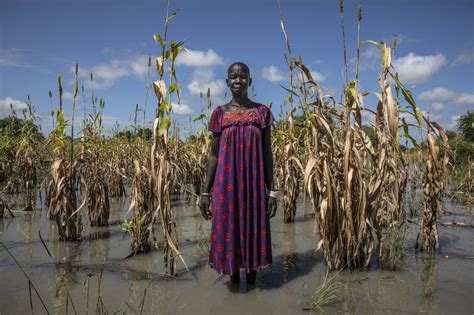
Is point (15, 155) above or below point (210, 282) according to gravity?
above

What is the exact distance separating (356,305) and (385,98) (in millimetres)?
1652

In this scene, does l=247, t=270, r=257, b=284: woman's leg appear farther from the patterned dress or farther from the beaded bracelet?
the beaded bracelet

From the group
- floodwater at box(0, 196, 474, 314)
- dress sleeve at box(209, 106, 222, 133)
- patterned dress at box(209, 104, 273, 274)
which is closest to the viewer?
floodwater at box(0, 196, 474, 314)

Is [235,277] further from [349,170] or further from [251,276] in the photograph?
[349,170]

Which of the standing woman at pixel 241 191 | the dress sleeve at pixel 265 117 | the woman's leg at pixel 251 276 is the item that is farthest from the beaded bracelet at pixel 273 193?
the woman's leg at pixel 251 276

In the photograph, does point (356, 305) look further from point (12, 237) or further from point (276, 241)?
point (12, 237)

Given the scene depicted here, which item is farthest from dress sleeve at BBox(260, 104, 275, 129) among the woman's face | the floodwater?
the floodwater

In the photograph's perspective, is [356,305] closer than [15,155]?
Yes

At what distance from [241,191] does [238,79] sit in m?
0.91

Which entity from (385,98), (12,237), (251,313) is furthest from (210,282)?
(12,237)

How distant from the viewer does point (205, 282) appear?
2.94 meters

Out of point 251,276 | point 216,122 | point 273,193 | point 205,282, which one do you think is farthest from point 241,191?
point 205,282

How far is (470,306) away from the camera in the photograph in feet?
8.02

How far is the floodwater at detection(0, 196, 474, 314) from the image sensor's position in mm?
2439
